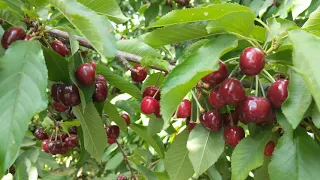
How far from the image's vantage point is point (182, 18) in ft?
3.51

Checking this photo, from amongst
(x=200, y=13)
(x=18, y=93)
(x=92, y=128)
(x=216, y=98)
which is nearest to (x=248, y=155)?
(x=216, y=98)

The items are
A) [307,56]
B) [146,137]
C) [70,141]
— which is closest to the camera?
[307,56]

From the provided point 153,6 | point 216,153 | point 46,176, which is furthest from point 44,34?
point 153,6

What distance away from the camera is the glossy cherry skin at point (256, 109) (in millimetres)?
1071

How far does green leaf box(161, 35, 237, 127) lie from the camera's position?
3.10 feet

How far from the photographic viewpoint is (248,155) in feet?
3.76

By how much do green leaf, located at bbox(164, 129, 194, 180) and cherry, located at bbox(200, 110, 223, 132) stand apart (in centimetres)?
17

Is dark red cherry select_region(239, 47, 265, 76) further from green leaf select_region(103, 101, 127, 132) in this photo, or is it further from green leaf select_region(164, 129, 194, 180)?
green leaf select_region(103, 101, 127, 132)

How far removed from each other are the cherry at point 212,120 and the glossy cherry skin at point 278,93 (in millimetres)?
174

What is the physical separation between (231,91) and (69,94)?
466 millimetres

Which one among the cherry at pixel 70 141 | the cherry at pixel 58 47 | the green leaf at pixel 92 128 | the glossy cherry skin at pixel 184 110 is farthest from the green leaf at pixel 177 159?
the cherry at pixel 70 141

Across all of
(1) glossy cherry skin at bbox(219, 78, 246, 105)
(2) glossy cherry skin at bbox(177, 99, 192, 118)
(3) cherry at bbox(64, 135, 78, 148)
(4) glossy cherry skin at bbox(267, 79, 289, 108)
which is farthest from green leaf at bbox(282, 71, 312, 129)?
(3) cherry at bbox(64, 135, 78, 148)

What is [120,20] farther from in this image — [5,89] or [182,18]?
[5,89]

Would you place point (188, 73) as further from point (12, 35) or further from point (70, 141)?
point (70, 141)
